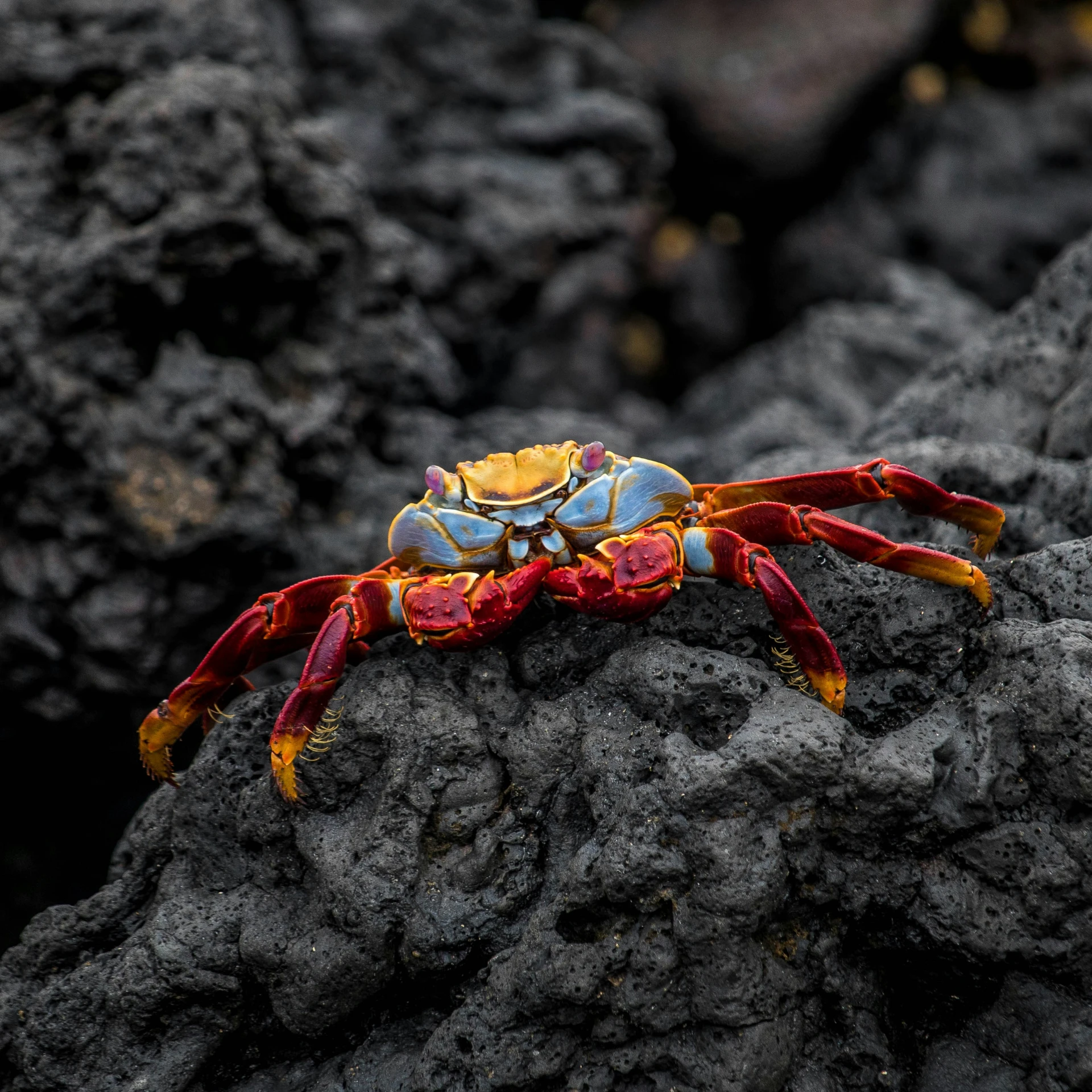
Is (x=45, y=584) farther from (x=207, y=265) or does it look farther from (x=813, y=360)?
(x=813, y=360)

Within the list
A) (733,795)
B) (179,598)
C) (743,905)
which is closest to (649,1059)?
(743,905)

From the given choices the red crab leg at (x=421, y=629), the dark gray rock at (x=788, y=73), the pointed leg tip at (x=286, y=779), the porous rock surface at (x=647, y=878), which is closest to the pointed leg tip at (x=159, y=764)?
the porous rock surface at (x=647, y=878)

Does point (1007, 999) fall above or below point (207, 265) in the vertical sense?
below

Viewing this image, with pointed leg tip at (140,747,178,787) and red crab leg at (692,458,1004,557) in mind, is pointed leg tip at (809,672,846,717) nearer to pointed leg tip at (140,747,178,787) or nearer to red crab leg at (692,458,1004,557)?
red crab leg at (692,458,1004,557)

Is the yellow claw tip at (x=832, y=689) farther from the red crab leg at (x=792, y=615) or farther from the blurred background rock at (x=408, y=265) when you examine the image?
the blurred background rock at (x=408, y=265)

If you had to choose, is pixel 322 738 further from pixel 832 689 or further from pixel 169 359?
pixel 169 359

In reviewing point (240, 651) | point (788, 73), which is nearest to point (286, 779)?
point (240, 651)

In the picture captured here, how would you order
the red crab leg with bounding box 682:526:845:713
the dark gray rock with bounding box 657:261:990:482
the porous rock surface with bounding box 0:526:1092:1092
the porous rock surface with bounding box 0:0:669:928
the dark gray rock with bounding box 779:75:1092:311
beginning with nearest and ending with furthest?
the porous rock surface with bounding box 0:526:1092:1092 < the red crab leg with bounding box 682:526:845:713 < the porous rock surface with bounding box 0:0:669:928 < the dark gray rock with bounding box 657:261:990:482 < the dark gray rock with bounding box 779:75:1092:311

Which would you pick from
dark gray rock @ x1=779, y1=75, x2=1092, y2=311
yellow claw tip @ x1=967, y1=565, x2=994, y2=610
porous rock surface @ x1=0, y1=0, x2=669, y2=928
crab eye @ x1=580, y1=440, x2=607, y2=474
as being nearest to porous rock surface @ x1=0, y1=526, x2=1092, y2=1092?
yellow claw tip @ x1=967, y1=565, x2=994, y2=610
